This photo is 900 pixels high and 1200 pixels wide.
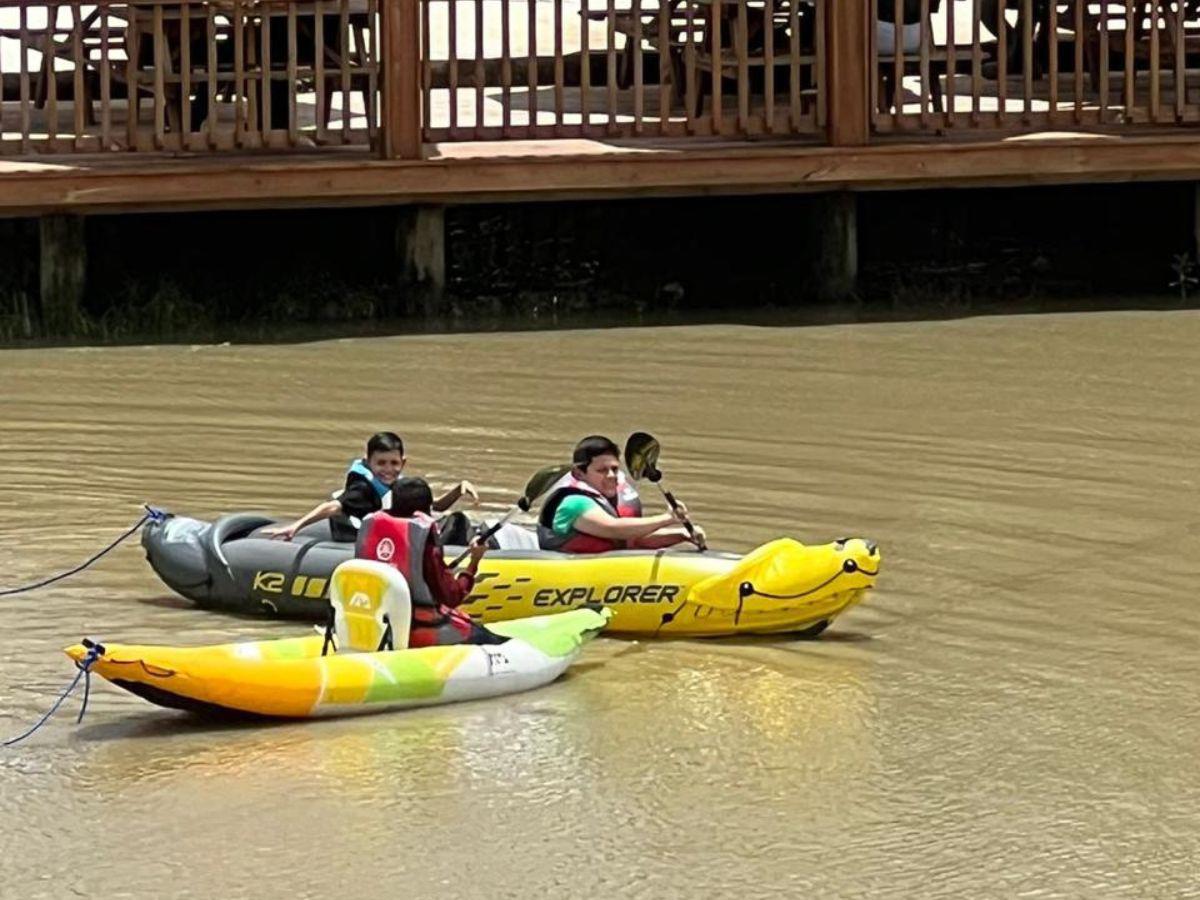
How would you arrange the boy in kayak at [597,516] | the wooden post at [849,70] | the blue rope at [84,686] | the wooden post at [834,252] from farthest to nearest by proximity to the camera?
the wooden post at [834,252] < the wooden post at [849,70] < the boy in kayak at [597,516] < the blue rope at [84,686]

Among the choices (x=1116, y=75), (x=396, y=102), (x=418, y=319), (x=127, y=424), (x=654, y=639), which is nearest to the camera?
(x=654, y=639)

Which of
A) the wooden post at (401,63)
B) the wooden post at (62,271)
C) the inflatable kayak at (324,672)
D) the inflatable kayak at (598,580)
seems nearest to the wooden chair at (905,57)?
the wooden post at (401,63)

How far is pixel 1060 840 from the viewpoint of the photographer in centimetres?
839

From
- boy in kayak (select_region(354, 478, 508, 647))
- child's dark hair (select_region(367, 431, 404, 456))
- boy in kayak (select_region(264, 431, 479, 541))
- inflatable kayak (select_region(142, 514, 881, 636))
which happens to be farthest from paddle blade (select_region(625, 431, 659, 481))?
boy in kayak (select_region(354, 478, 508, 647))

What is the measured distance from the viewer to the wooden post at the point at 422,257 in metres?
18.5

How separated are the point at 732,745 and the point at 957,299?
32.6 ft

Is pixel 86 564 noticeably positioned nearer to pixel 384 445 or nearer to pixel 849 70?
pixel 384 445

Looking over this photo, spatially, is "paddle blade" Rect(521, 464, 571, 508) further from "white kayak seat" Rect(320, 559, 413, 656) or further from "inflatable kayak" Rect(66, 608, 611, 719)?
"white kayak seat" Rect(320, 559, 413, 656)

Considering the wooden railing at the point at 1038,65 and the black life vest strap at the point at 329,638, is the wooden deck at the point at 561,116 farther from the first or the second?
the black life vest strap at the point at 329,638

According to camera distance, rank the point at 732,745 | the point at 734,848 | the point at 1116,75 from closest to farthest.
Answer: the point at 734,848 < the point at 732,745 < the point at 1116,75

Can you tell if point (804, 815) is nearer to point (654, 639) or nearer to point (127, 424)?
point (654, 639)

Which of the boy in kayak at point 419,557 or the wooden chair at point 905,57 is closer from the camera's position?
the boy in kayak at point 419,557

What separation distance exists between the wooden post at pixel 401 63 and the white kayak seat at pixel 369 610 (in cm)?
761

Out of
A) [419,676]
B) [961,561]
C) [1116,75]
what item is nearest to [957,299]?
[1116,75]
